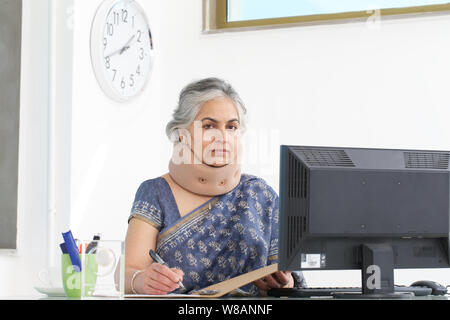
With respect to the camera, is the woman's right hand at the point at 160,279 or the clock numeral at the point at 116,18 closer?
the woman's right hand at the point at 160,279

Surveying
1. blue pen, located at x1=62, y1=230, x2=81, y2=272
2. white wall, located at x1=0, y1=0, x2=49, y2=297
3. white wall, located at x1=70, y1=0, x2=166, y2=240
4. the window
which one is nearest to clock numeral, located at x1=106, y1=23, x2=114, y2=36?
white wall, located at x1=70, y1=0, x2=166, y2=240

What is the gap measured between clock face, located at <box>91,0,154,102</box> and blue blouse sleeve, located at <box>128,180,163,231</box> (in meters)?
0.86

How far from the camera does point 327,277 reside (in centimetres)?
298

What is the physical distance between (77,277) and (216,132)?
891 mm

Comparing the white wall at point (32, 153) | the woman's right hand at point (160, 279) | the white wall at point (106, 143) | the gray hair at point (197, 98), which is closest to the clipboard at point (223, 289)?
the woman's right hand at point (160, 279)

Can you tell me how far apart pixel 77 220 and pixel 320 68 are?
1340 mm

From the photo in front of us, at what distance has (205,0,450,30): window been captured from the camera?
2900mm

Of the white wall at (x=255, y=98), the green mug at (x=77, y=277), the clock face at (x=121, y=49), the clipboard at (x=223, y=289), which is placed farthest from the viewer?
the clock face at (x=121, y=49)

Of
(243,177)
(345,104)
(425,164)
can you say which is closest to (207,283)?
(243,177)

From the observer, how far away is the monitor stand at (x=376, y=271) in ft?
4.70

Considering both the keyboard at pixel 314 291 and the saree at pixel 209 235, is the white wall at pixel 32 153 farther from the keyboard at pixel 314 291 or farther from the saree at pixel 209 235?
the keyboard at pixel 314 291

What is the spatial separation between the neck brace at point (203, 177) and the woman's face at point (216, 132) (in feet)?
0.10

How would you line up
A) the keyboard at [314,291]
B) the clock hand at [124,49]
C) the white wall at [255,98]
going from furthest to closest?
the clock hand at [124,49] → the white wall at [255,98] → the keyboard at [314,291]
